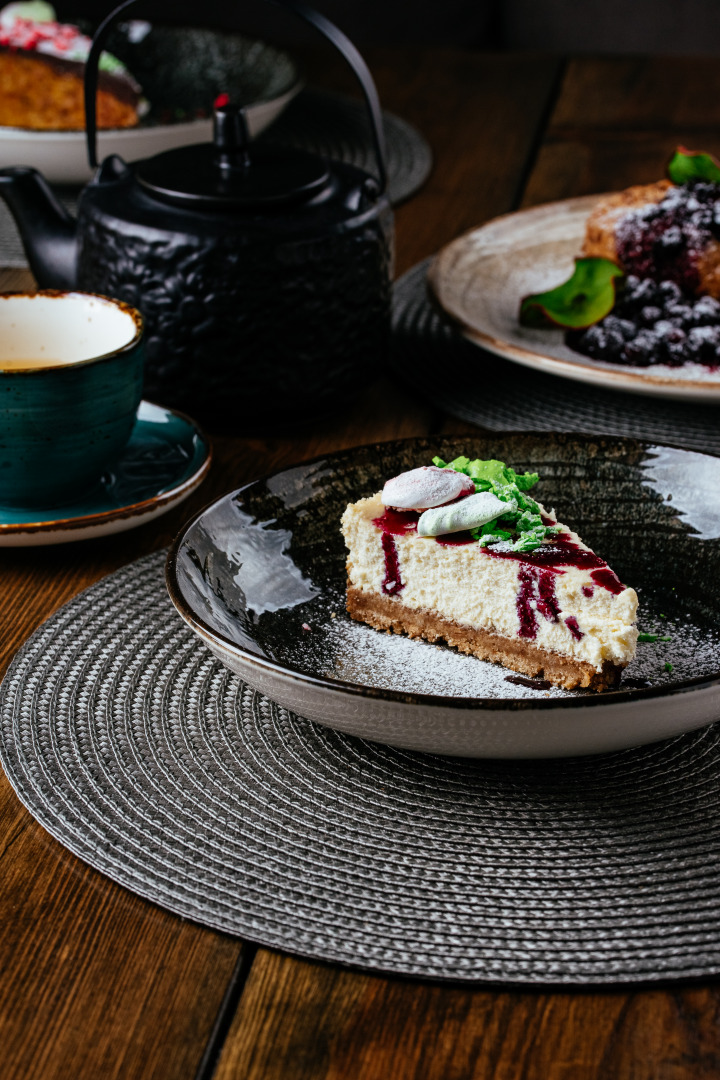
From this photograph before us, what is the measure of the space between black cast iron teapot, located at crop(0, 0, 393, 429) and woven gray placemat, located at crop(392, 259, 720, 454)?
0.40ft

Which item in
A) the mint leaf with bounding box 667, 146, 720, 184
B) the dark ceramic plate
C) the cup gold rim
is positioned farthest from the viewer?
the mint leaf with bounding box 667, 146, 720, 184

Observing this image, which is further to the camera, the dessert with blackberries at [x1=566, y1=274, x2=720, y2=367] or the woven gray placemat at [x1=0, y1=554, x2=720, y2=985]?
the dessert with blackberries at [x1=566, y1=274, x2=720, y2=367]

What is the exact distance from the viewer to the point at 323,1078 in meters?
0.65

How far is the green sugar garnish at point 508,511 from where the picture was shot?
1015 mm

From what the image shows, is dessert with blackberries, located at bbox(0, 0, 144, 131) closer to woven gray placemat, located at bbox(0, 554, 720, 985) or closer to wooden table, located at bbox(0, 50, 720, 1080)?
woven gray placemat, located at bbox(0, 554, 720, 985)

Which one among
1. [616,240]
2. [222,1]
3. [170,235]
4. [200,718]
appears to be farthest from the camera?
[222,1]

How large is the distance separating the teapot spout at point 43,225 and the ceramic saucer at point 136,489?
0.86 feet

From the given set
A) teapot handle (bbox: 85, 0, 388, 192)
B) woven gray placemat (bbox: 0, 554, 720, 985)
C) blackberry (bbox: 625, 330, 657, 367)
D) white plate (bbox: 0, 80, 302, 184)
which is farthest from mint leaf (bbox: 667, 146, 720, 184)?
woven gray placemat (bbox: 0, 554, 720, 985)

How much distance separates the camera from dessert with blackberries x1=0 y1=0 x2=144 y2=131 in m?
2.28

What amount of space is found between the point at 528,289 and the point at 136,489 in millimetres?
671

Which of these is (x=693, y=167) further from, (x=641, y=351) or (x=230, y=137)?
(x=230, y=137)

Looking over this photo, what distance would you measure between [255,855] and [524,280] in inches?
42.9

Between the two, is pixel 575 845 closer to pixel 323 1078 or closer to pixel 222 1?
pixel 323 1078


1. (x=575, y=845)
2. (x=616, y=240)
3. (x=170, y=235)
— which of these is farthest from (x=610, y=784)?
(x=616, y=240)
